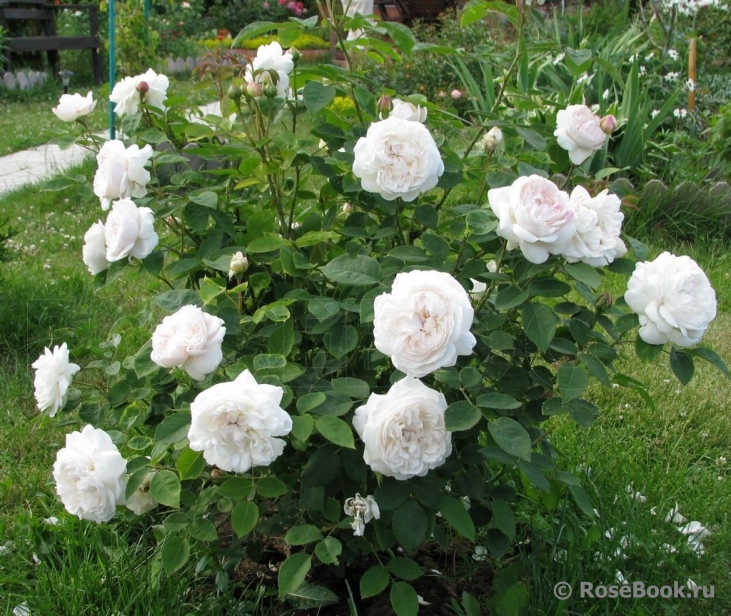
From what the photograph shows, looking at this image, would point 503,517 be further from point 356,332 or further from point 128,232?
point 128,232

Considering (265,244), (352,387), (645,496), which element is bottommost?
(645,496)

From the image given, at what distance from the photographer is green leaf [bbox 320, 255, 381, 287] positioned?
1402 millimetres

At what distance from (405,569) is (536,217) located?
2.23ft

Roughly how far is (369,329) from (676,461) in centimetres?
126

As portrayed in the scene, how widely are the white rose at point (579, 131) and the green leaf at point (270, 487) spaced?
33.0 inches

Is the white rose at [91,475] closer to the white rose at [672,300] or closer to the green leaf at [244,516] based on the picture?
the green leaf at [244,516]

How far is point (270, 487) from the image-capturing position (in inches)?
54.5

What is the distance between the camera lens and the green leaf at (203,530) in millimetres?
1462

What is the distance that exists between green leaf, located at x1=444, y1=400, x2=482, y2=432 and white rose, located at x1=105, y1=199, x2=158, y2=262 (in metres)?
0.63

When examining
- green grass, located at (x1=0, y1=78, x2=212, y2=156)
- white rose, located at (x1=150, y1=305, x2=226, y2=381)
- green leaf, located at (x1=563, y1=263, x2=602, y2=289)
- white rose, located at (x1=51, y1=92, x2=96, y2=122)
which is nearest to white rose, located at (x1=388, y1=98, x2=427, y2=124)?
green leaf, located at (x1=563, y1=263, x2=602, y2=289)

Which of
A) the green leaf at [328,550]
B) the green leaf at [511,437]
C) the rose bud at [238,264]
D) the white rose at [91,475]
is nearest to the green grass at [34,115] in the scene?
the rose bud at [238,264]

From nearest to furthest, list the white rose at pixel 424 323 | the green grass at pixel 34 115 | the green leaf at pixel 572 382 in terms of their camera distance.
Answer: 1. the white rose at pixel 424 323
2. the green leaf at pixel 572 382
3. the green grass at pixel 34 115

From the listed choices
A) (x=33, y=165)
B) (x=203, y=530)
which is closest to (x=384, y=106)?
(x=203, y=530)

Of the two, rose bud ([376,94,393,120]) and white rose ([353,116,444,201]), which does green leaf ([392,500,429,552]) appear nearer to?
white rose ([353,116,444,201])
